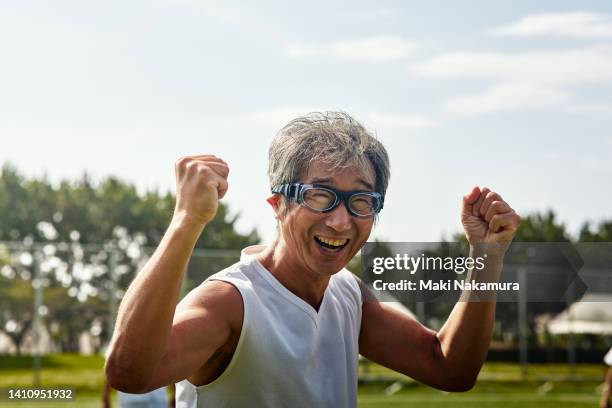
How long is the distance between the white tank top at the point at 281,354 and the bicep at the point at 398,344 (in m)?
0.19

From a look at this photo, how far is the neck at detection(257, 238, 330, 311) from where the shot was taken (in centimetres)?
302

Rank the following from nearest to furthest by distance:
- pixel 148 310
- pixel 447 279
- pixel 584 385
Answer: pixel 148 310
pixel 447 279
pixel 584 385

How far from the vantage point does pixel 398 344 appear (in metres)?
3.41

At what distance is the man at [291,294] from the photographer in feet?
7.91

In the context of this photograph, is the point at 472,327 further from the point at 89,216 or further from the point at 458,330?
the point at 89,216

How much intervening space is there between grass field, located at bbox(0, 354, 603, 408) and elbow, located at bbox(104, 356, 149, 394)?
1846 cm

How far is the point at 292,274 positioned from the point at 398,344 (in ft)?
1.98

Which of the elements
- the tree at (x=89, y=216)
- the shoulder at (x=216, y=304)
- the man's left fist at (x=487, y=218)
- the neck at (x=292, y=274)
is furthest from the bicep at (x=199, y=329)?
the tree at (x=89, y=216)

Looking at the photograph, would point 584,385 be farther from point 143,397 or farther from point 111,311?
point 143,397

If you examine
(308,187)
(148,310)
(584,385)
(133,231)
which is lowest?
(584,385)

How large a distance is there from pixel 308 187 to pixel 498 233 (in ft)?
2.37

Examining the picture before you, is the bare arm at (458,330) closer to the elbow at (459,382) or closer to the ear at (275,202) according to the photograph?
the elbow at (459,382)

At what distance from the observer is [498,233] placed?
3.17 m

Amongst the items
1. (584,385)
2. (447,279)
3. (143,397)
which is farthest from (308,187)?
(584,385)
